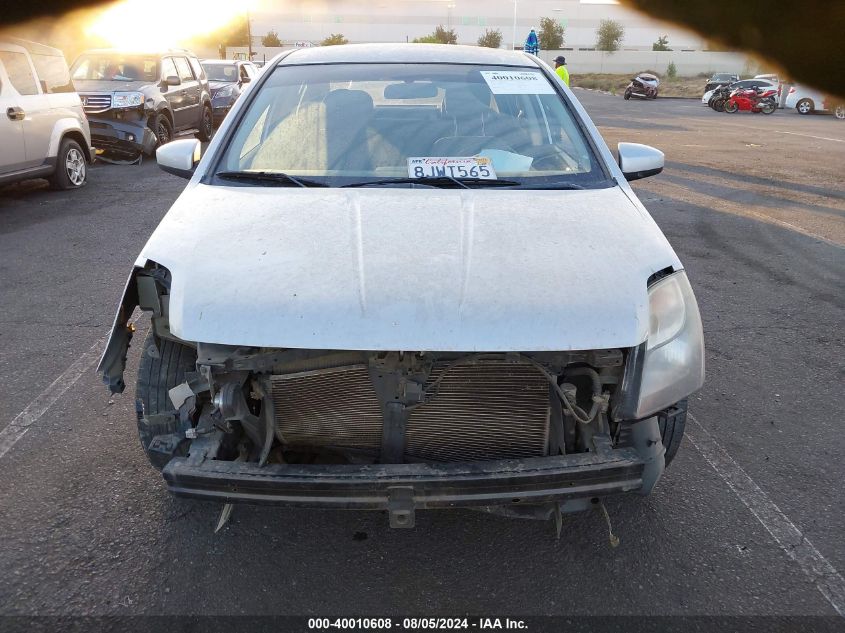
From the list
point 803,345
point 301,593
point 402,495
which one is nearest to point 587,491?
point 402,495

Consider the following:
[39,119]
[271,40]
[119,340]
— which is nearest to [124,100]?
[39,119]

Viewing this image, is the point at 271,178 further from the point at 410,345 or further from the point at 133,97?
the point at 133,97

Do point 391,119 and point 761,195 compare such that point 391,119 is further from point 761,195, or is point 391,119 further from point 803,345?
point 761,195

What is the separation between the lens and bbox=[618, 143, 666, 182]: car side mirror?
10.8 ft

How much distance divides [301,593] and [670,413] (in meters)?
1.40

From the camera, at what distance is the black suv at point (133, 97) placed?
417 inches

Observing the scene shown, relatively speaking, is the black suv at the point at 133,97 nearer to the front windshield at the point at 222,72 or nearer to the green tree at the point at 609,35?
the front windshield at the point at 222,72

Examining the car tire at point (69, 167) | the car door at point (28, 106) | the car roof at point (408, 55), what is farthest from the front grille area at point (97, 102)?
the car roof at point (408, 55)

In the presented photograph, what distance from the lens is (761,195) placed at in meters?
9.12

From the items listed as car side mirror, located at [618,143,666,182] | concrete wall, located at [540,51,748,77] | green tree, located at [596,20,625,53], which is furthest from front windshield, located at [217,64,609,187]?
green tree, located at [596,20,625,53]

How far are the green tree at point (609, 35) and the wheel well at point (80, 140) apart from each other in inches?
2502

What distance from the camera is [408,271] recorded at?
2.09 metres

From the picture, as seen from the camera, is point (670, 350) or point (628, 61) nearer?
point (670, 350)

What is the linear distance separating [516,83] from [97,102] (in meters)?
9.34
